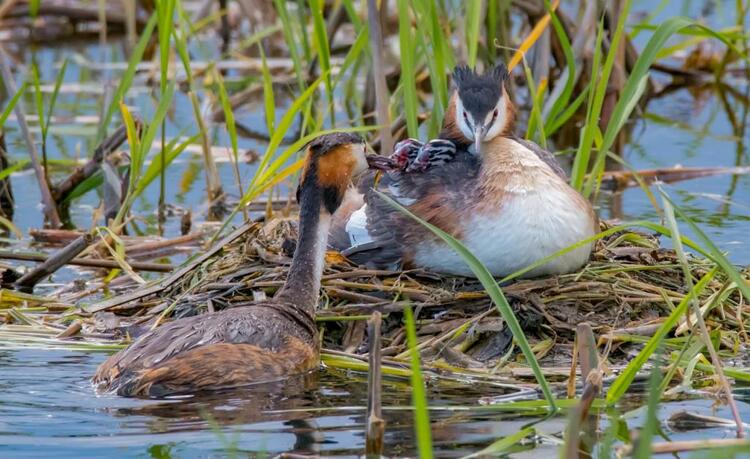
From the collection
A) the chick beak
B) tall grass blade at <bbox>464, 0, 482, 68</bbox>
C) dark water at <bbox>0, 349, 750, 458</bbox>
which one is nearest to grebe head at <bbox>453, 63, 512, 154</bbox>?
the chick beak

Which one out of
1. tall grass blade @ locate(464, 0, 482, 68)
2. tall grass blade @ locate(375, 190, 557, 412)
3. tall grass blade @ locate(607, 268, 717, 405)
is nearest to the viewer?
tall grass blade @ locate(375, 190, 557, 412)

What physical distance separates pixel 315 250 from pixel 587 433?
1716mm

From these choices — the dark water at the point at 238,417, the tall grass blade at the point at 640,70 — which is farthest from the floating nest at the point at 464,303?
the tall grass blade at the point at 640,70

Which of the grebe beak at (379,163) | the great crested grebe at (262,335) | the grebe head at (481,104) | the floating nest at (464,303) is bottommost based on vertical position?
the floating nest at (464,303)

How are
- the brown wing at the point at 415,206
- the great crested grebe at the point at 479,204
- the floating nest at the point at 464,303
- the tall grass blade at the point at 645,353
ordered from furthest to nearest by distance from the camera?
the brown wing at the point at 415,206 → the great crested grebe at the point at 479,204 → the floating nest at the point at 464,303 → the tall grass blade at the point at 645,353

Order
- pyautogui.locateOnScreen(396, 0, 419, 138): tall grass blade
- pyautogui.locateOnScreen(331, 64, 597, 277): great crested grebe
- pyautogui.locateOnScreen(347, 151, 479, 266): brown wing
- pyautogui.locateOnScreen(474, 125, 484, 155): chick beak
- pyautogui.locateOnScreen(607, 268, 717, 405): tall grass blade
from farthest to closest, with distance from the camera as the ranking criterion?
pyautogui.locateOnScreen(396, 0, 419, 138): tall grass blade → pyautogui.locateOnScreen(474, 125, 484, 155): chick beak → pyautogui.locateOnScreen(347, 151, 479, 266): brown wing → pyautogui.locateOnScreen(331, 64, 597, 277): great crested grebe → pyautogui.locateOnScreen(607, 268, 717, 405): tall grass blade

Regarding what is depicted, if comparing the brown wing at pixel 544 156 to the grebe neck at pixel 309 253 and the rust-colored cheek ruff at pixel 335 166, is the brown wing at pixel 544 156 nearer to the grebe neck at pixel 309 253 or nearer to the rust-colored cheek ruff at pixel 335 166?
the rust-colored cheek ruff at pixel 335 166

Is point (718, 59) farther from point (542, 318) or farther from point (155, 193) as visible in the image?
point (542, 318)

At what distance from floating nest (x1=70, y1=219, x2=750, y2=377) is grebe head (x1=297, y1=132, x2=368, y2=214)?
0.45m

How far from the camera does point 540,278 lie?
621cm

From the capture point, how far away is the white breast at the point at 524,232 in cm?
601

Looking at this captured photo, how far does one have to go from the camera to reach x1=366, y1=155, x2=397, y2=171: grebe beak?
614 cm

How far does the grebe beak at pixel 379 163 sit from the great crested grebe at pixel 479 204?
0.50 ft

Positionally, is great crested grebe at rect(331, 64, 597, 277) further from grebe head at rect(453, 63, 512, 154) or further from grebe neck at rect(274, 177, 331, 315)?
grebe neck at rect(274, 177, 331, 315)
